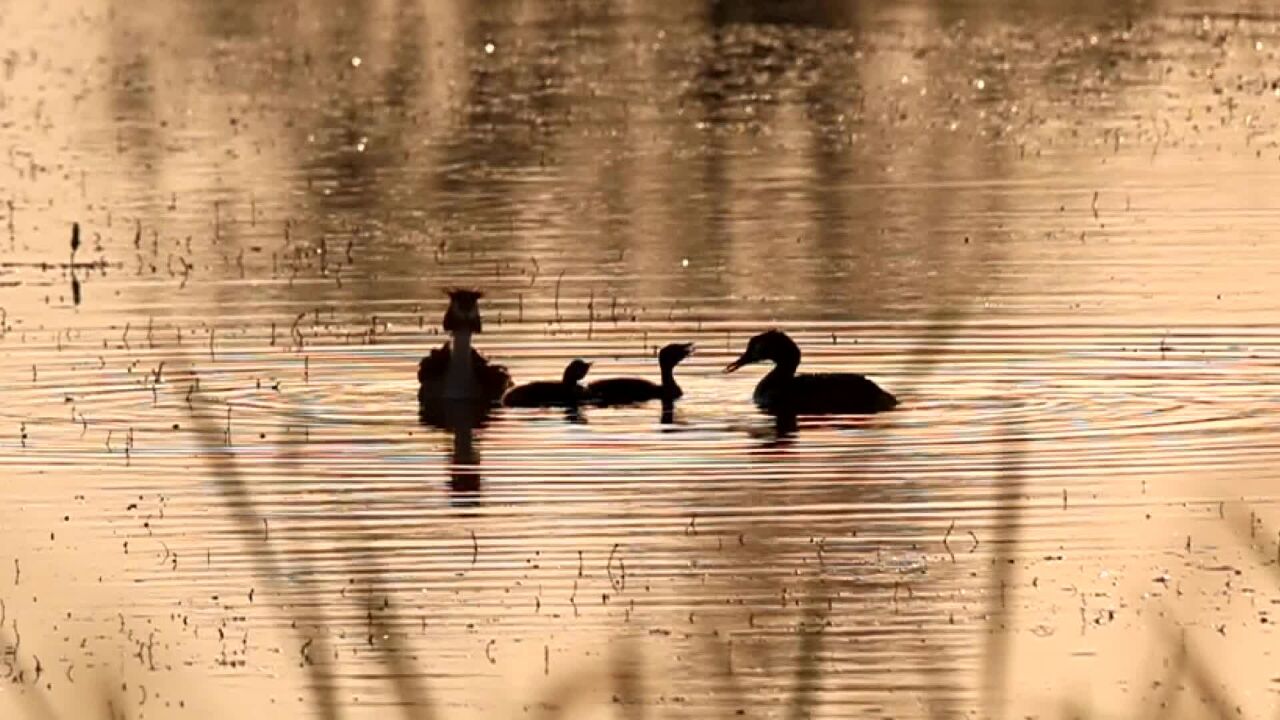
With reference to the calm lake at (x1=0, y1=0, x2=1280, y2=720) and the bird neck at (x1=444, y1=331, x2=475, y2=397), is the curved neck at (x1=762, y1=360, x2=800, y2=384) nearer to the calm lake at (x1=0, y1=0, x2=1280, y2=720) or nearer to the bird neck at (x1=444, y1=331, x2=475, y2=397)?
the calm lake at (x1=0, y1=0, x2=1280, y2=720)

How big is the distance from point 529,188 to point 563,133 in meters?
5.04

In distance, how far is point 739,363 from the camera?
696 inches

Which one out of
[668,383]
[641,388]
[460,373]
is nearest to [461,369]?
[460,373]

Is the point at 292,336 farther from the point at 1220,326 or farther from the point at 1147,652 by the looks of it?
the point at 1147,652

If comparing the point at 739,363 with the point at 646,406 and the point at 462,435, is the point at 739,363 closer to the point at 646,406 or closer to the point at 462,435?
the point at 646,406

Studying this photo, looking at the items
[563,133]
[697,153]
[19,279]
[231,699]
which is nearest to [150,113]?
[563,133]

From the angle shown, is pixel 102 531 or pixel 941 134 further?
pixel 941 134

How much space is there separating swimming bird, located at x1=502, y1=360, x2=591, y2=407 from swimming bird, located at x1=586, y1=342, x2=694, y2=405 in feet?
0.29

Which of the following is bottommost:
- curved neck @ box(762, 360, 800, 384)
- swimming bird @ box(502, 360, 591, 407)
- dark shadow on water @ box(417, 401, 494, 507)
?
dark shadow on water @ box(417, 401, 494, 507)

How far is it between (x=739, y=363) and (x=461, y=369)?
1530mm

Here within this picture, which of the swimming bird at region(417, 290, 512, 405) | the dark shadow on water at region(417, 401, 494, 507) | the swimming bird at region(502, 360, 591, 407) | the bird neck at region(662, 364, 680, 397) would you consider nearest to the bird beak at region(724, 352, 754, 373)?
the bird neck at region(662, 364, 680, 397)

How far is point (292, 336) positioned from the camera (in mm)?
19000

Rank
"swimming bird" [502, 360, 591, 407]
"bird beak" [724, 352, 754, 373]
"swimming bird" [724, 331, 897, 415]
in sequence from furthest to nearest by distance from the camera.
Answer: "bird beak" [724, 352, 754, 373] < "swimming bird" [502, 360, 591, 407] < "swimming bird" [724, 331, 897, 415]

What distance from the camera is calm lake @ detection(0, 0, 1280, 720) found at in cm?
1094
